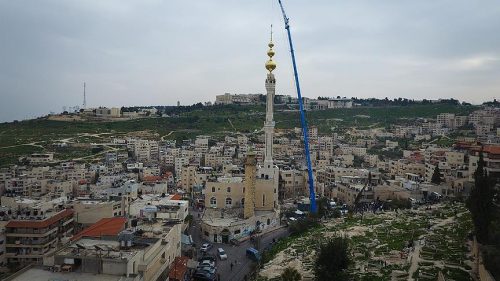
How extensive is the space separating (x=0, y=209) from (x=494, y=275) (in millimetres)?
21747

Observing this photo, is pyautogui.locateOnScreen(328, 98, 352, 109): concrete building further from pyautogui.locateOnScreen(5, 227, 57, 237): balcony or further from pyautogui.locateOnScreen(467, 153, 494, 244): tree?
pyautogui.locateOnScreen(5, 227, 57, 237): balcony

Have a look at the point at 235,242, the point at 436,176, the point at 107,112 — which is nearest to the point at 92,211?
the point at 235,242

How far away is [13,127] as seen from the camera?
69562 millimetres

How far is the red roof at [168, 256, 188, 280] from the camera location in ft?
53.6

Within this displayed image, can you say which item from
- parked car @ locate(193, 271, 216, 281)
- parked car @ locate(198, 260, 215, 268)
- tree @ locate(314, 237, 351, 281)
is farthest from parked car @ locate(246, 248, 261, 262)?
tree @ locate(314, 237, 351, 281)

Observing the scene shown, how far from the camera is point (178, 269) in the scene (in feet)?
55.9

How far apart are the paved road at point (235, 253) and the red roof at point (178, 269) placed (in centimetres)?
213

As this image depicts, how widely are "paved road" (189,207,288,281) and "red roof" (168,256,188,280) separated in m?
2.13

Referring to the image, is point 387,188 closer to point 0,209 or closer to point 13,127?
point 0,209

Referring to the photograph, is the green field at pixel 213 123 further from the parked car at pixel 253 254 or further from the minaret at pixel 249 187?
the parked car at pixel 253 254

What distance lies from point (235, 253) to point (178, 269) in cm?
634

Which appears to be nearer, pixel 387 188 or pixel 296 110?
pixel 387 188

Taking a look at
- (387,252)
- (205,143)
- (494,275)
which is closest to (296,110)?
(205,143)

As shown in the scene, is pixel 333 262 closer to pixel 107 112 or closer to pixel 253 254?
pixel 253 254
